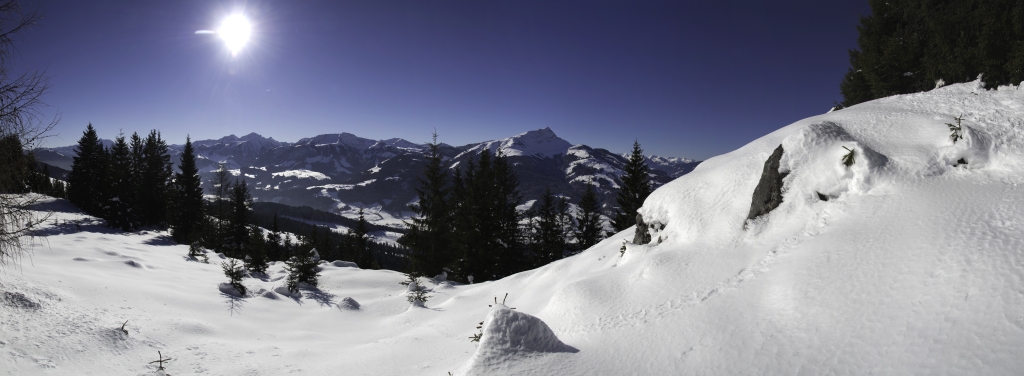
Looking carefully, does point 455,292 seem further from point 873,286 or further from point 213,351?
point 873,286

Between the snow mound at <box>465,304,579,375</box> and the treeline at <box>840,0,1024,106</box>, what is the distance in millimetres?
16531

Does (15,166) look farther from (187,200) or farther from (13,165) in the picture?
(187,200)

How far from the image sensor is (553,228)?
109ft

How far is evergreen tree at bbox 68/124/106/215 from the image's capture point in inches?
1454

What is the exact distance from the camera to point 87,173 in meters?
37.8

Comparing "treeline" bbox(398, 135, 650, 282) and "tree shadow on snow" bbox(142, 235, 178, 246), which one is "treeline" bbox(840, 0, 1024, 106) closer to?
"treeline" bbox(398, 135, 650, 282)

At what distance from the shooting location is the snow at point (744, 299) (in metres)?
4.11

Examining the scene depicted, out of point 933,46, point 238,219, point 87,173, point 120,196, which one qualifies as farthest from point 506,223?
point 87,173

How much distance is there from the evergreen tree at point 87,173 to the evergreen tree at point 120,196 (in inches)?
114

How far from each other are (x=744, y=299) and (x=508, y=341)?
152 inches

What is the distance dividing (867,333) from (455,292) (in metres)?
14.4

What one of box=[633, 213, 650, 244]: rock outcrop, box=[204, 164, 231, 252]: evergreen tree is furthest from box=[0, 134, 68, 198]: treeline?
box=[204, 164, 231, 252]: evergreen tree

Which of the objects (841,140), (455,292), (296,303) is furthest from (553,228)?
(841,140)

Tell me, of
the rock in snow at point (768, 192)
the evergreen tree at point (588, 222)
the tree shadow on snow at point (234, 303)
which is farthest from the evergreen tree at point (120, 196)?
the rock in snow at point (768, 192)
